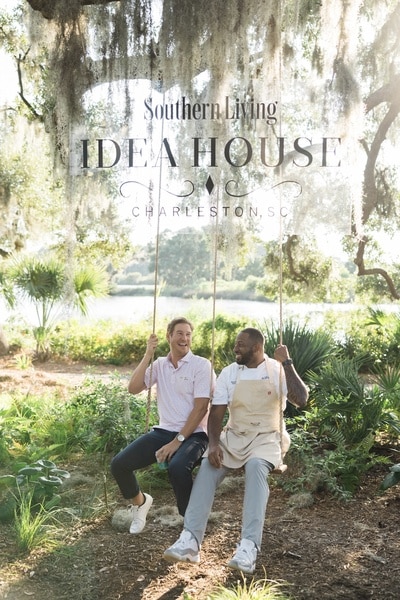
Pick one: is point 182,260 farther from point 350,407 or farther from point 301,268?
point 350,407

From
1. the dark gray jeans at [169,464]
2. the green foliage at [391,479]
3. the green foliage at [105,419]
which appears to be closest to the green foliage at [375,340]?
the green foliage at [105,419]

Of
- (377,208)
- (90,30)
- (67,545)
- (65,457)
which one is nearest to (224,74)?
(90,30)

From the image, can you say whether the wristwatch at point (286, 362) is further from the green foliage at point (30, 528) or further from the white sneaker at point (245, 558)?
the green foliage at point (30, 528)

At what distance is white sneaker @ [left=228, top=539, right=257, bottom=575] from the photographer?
305 centimetres

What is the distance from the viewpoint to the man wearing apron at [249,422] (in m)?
3.36

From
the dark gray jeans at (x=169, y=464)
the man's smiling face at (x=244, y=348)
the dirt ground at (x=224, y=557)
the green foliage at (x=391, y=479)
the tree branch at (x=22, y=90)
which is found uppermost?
the tree branch at (x=22, y=90)

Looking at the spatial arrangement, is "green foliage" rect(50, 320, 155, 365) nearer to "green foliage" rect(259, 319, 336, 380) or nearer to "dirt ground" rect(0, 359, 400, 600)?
"green foliage" rect(259, 319, 336, 380)

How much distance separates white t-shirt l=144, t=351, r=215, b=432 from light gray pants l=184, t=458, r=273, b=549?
0.36 metres

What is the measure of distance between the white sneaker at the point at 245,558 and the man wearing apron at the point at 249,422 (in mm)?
183

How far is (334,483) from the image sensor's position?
4379 millimetres

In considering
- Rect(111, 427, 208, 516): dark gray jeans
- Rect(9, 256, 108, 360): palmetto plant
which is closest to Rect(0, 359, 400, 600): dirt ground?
Rect(111, 427, 208, 516): dark gray jeans

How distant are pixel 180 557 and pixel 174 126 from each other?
399cm

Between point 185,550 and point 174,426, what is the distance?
773 mm

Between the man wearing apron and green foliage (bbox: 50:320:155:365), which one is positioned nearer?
the man wearing apron
